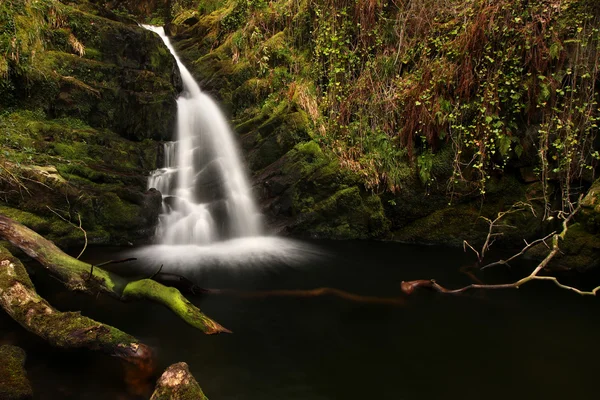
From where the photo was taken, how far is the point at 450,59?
8117 millimetres

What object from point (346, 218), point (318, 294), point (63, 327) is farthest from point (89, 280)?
point (346, 218)

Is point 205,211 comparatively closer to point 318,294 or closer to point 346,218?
point 346,218

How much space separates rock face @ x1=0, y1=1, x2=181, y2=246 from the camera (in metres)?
7.35

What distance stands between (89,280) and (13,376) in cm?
145

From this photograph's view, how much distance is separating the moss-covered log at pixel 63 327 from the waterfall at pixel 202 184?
4.38m

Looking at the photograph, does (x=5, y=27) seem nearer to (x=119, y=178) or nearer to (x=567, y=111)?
(x=119, y=178)

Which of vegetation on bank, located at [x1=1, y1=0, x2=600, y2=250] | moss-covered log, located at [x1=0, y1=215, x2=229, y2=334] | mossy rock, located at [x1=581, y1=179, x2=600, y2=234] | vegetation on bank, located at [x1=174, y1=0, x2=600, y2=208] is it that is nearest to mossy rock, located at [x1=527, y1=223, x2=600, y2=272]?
mossy rock, located at [x1=581, y1=179, x2=600, y2=234]

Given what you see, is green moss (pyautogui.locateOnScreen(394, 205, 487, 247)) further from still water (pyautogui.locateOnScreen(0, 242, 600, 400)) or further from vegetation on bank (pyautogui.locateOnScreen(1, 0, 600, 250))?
still water (pyautogui.locateOnScreen(0, 242, 600, 400))

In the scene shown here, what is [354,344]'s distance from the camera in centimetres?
448

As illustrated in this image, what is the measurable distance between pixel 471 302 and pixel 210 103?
408 inches

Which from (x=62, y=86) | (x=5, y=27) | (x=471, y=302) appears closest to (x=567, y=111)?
(x=471, y=302)

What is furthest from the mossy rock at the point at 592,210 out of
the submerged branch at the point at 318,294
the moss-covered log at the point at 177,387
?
the moss-covered log at the point at 177,387

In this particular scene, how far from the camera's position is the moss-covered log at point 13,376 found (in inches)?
118

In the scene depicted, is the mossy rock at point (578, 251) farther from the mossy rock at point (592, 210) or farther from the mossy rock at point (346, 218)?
the mossy rock at point (346, 218)
